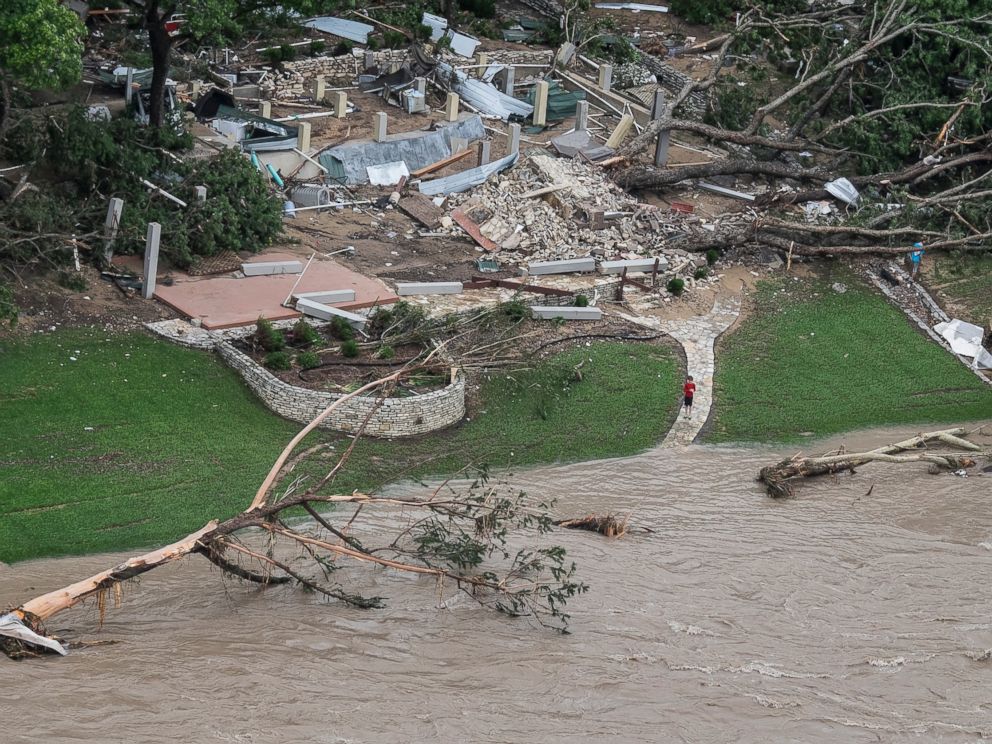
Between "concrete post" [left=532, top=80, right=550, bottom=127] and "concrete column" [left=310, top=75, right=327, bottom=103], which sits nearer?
"concrete column" [left=310, top=75, right=327, bottom=103]

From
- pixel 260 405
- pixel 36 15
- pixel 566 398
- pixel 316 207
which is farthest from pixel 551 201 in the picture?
pixel 36 15

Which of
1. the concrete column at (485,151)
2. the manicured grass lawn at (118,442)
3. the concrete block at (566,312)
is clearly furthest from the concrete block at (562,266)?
Result: the manicured grass lawn at (118,442)

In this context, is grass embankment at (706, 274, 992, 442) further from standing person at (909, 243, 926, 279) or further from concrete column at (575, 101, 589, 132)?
concrete column at (575, 101, 589, 132)

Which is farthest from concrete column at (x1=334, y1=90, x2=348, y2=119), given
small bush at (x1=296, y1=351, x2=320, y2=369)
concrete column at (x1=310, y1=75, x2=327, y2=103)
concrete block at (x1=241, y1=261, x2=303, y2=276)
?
small bush at (x1=296, y1=351, x2=320, y2=369)

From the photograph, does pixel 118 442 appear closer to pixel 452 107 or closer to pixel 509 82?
pixel 452 107

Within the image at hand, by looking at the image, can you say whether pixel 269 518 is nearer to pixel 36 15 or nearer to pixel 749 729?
pixel 749 729

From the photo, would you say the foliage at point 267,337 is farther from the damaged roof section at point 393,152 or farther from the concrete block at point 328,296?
the damaged roof section at point 393,152

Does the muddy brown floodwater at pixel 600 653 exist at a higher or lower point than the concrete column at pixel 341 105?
lower
